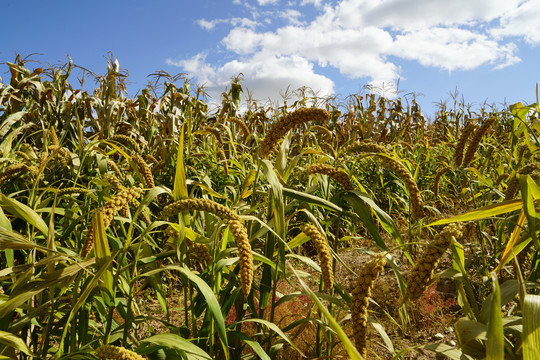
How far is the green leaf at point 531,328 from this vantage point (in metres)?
0.75

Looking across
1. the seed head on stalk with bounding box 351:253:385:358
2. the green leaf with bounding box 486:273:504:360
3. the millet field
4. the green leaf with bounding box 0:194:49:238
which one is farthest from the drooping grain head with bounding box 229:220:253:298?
the green leaf with bounding box 0:194:49:238

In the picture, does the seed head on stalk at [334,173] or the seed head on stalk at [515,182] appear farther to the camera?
the seed head on stalk at [515,182]

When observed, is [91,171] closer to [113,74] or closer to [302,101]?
[113,74]

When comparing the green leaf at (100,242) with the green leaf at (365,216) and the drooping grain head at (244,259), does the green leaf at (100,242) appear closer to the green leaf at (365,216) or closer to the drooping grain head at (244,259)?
the drooping grain head at (244,259)

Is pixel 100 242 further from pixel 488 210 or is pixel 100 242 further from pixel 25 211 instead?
pixel 488 210

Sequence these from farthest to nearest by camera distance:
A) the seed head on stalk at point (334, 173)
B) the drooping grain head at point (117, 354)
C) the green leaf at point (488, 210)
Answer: the seed head on stalk at point (334, 173) < the green leaf at point (488, 210) < the drooping grain head at point (117, 354)

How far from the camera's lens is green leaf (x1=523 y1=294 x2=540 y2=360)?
75 cm

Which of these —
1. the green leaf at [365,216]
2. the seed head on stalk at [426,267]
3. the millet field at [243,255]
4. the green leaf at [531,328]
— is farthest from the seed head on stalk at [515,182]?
the green leaf at [531,328]

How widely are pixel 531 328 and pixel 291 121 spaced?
2.49 feet

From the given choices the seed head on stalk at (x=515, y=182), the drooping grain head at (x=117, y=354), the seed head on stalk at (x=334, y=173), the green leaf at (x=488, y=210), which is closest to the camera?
the drooping grain head at (x=117, y=354)

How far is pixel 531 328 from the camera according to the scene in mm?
768

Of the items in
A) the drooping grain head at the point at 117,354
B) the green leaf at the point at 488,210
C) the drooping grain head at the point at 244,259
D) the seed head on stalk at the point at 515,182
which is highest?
the seed head on stalk at the point at 515,182

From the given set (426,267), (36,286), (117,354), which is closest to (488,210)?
(426,267)

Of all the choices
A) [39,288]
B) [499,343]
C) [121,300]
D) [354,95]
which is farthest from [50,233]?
[354,95]
